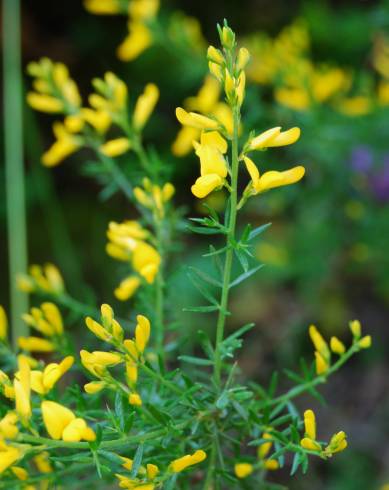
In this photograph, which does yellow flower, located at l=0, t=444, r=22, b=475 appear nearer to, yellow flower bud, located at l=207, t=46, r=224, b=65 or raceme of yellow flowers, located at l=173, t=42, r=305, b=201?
raceme of yellow flowers, located at l=173, t=42, r=305, b=201

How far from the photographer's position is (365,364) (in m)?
1.93

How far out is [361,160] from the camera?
74.7 inches

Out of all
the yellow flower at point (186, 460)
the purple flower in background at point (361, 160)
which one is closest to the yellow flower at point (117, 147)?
the yellow flower at point (186, 460)

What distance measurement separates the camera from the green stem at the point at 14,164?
1.70 m

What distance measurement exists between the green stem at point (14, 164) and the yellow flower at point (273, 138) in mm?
1063

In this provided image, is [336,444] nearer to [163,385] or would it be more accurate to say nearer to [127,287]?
[163,385]

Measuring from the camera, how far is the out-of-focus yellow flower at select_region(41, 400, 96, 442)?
0.59 meters

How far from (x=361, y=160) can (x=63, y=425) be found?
1465mm

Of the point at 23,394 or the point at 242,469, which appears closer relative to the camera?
the point at 23,394

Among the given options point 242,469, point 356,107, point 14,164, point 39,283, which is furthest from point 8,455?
point 14,164

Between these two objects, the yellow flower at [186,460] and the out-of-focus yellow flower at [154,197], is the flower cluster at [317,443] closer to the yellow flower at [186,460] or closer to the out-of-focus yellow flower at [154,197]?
the yellow flower at [186,460]

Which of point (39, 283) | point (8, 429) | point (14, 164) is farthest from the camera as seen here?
point (14, 164)

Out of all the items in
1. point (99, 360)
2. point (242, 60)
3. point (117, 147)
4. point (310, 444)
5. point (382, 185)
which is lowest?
point (382, 185)

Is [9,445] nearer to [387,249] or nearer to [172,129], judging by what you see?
[387,249]
